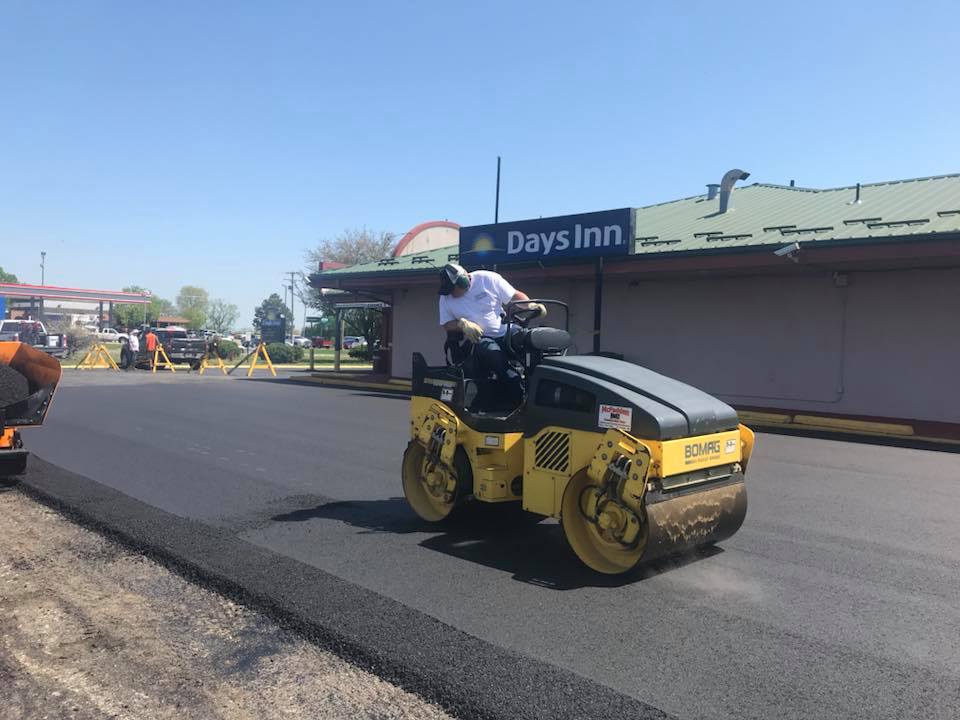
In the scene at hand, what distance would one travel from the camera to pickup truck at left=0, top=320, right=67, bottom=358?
35.0 metres

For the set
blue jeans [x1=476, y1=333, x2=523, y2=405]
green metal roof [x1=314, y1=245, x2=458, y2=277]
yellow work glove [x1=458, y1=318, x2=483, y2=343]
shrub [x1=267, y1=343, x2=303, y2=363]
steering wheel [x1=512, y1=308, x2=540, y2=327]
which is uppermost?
green metal roof [x1=314, y1=245, x2=458, y2=277]

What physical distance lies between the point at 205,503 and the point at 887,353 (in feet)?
41.1

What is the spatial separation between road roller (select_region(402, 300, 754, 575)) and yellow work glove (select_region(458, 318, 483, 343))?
0.21m

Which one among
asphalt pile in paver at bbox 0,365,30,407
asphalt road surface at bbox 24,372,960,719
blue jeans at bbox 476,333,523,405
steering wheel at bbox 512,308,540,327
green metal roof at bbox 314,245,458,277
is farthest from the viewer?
green metal roof at bbox 314,245,458,277

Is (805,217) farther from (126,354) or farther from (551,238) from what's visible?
(126,354)

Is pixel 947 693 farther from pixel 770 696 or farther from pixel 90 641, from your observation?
pixel 90 641

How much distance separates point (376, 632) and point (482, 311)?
2.89 meters

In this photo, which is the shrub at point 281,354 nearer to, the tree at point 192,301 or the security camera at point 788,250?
the security camera at point 788,250

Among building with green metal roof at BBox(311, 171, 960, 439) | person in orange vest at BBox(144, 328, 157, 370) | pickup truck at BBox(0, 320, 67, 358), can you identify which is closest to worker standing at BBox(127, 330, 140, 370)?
person in orange vest at BBox(144, 328, 157, 370)

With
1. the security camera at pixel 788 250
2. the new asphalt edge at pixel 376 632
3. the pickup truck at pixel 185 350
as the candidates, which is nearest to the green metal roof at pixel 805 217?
the security camera at pixel 788 250

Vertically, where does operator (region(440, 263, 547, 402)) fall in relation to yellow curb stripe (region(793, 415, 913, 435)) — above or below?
above

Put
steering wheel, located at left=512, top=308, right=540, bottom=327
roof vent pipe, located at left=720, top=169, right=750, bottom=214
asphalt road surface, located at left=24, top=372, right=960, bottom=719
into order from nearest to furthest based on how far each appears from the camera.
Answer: asphalt road surface, located at left=24, top=372, right=960, bottom=719
steering wheel, located at left=512, top=308, right=540, bottom=327
roof vent pipe, located at left=720, top=169, right=750, bottom=214

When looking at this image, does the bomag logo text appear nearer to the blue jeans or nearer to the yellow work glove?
the blue jeans

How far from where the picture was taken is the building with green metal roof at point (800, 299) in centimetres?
1366
